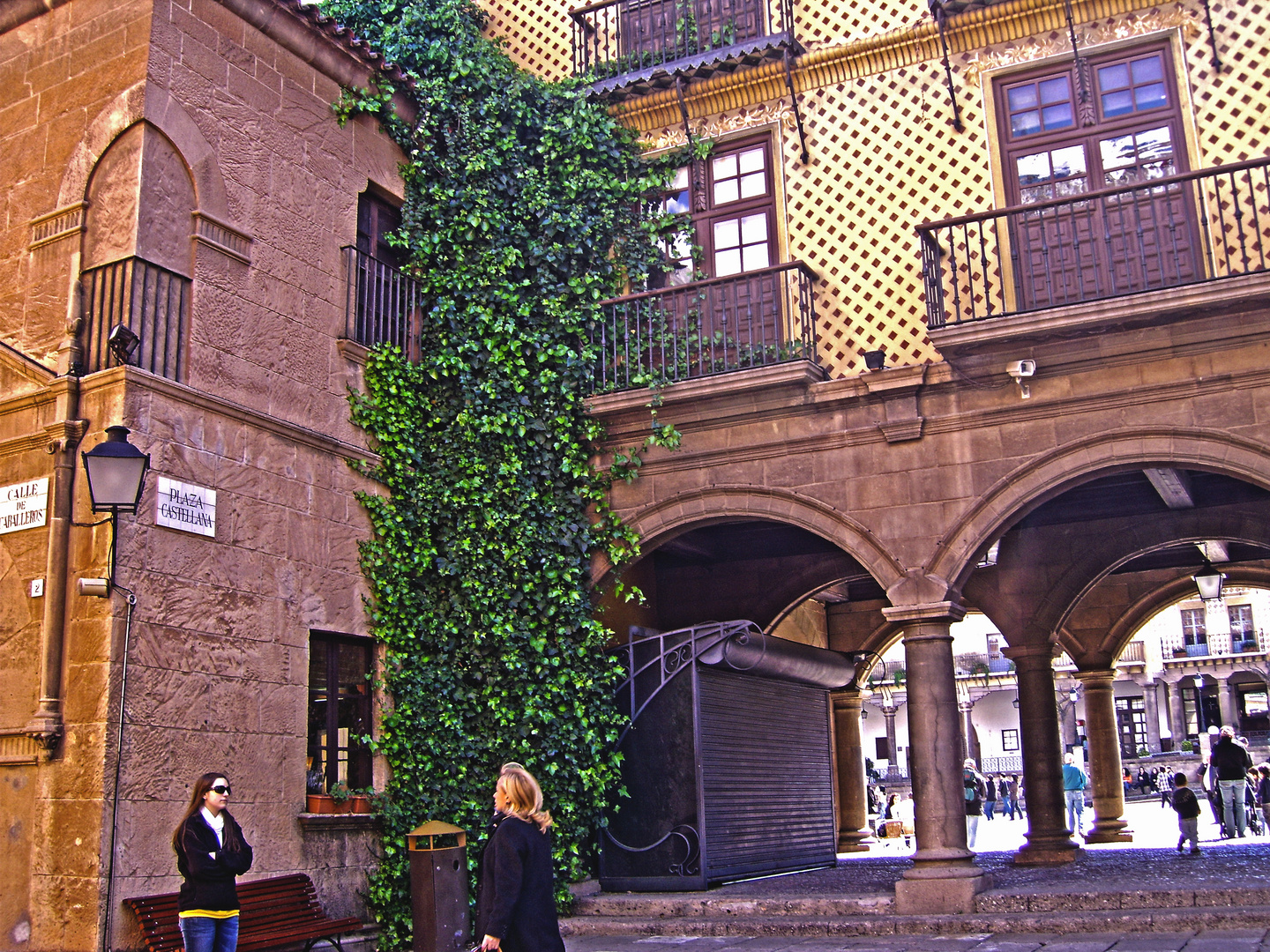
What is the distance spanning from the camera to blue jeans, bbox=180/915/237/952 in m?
6.68

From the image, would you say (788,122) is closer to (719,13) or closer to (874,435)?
(719,13)

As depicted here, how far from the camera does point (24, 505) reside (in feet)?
28.0

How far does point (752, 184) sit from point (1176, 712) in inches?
1567

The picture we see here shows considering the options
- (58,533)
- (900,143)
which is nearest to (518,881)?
(58,533)

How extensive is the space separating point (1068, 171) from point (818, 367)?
2802 mm

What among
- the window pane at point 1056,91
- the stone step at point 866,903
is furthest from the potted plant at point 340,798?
the window pane at point 1056,91

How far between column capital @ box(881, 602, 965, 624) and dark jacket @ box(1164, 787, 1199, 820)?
15.8 ft

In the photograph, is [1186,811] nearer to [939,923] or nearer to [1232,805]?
[1232,805]

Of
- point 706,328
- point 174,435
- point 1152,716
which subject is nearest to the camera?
point 174,435

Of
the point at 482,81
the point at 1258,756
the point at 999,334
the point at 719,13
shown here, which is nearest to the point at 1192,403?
the point at 999,334

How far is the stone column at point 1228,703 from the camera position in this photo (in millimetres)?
43469

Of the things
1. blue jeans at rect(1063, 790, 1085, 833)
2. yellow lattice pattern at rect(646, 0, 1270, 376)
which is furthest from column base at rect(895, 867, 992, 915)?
blue jeans at rect(1063, 790, 1085, 833)

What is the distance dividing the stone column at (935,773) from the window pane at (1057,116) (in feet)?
14.3

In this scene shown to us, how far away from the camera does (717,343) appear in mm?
11359
